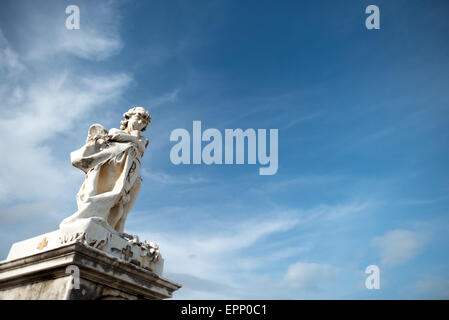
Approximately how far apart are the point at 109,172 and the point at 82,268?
2.33 m

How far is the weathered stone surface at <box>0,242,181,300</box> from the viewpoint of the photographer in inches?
222

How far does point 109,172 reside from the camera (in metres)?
7.52

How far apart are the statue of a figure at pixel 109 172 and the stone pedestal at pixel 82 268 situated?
630 millimetres

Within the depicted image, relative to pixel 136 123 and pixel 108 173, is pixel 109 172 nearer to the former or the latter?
pixel 108 173

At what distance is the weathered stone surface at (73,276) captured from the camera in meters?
5.64

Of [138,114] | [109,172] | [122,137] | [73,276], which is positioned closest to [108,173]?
[109,172]

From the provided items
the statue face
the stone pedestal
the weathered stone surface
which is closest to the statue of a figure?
the statue face

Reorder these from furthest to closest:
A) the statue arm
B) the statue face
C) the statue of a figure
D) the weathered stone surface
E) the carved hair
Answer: the carved hair, the statue face, the statue arm, the statue of a figure, the weathered stone surface

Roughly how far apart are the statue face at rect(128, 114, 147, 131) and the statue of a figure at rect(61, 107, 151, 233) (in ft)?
1.62

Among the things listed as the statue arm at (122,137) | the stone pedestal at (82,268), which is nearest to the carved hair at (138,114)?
the statue arm at (122,137)

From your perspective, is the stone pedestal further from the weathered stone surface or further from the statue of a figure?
the statue of a figure
